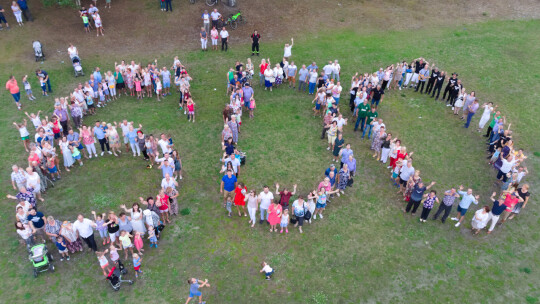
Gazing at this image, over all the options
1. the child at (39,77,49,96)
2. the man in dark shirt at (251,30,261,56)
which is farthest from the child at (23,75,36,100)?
the man in dark shirt at (251,30,261,56)

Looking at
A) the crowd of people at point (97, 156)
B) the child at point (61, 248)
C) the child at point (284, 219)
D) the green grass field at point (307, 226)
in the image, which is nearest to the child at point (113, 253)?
the crowd of people at point (97, 156)

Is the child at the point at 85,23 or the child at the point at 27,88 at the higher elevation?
the child at the point at 85,23

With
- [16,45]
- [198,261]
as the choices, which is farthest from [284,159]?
[16,45]

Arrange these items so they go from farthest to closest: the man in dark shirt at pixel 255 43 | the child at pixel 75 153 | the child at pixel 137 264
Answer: the man in dark shirt at pixel 255 43 < the child at pixel 75 153 < the child at pixel 137 264

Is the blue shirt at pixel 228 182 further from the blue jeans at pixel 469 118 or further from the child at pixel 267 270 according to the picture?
the blue jeans at pixel 469 118

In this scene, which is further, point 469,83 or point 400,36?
point 400,36

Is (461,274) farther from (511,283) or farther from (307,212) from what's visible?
(307,212)
